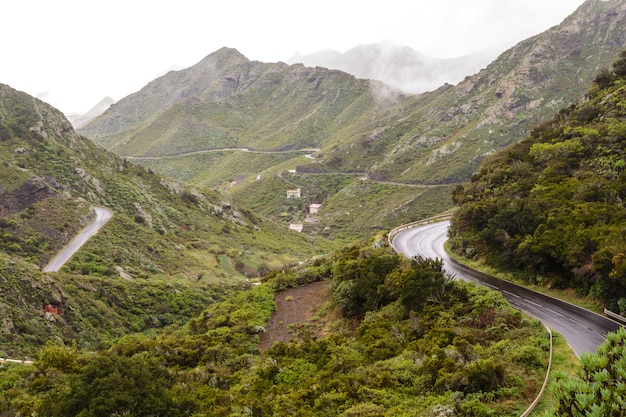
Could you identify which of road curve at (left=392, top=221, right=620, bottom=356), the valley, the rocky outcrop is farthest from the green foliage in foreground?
the rocky outcrop

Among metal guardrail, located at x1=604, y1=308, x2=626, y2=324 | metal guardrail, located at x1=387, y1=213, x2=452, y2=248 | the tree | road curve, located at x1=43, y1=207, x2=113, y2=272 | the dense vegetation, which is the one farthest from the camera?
metal guardrail, located at x1=387, y1=213, x2=452, y2=248

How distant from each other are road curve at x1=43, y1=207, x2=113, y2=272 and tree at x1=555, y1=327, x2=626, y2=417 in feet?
142

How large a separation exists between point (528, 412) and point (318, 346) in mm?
9051

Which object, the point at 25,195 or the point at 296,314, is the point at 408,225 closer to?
the point at 296,314

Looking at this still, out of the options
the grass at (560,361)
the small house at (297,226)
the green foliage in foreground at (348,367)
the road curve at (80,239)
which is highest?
the road curve at (80,239)

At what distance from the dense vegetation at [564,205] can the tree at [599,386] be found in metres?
12.7

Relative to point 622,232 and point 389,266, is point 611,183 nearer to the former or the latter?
point 622,232

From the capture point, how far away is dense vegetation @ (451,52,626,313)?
21.0 m

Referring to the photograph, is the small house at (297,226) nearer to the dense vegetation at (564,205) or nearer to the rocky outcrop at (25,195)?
the rocky outcrop at (25,195)

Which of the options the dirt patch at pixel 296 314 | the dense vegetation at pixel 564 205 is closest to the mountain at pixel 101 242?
the dirt patch at pixel 296 314

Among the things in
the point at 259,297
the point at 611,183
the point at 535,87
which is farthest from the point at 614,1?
the point at 259,297

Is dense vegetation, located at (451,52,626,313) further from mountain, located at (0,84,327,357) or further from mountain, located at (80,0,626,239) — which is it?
mountain, located at (80,0,626,239)

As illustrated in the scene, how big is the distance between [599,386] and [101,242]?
50017 millimetres

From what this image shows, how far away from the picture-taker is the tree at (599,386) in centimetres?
628
